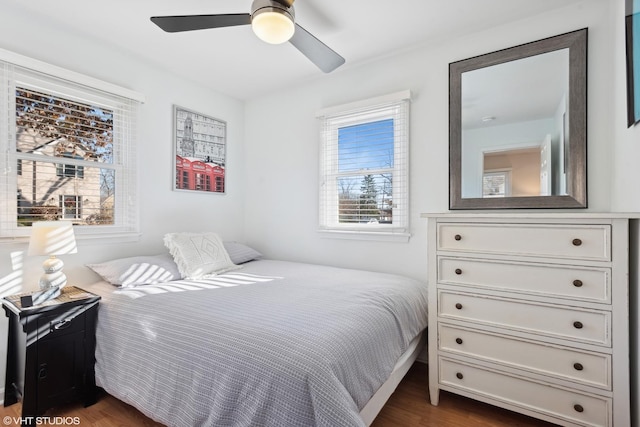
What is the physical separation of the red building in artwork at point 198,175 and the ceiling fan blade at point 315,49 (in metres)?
1.65

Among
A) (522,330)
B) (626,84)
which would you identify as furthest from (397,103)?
(522,330)

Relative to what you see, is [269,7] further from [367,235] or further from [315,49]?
[367,235]

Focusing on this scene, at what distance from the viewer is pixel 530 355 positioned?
157 cm

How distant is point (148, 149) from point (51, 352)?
165 centimetres

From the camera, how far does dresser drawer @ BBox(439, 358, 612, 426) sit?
4.71ft

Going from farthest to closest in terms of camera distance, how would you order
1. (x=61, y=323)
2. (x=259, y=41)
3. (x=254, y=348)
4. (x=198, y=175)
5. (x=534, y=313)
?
(x=198, y=175) < (x=259, y=41) < (x=61, y=323) < (x=534, y=313) < (x=254, y=348)

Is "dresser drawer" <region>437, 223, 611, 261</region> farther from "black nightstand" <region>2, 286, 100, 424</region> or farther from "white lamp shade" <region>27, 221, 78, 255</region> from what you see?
"white lamp shade" <region>27, 221, 78, 255</region>

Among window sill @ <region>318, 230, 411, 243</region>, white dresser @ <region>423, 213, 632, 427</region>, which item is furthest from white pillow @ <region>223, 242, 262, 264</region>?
white dresser @ <region>423, 213, 632, 427</region>

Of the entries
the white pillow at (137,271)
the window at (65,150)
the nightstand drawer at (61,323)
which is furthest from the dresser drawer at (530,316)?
the window at (65,150)

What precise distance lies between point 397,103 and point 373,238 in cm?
115

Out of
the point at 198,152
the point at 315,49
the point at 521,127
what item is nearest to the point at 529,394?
the point at 521,127

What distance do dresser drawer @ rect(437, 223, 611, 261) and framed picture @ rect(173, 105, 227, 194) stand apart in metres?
2.33

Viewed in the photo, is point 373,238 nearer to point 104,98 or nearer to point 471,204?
point 471,204

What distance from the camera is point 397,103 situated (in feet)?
8.37
